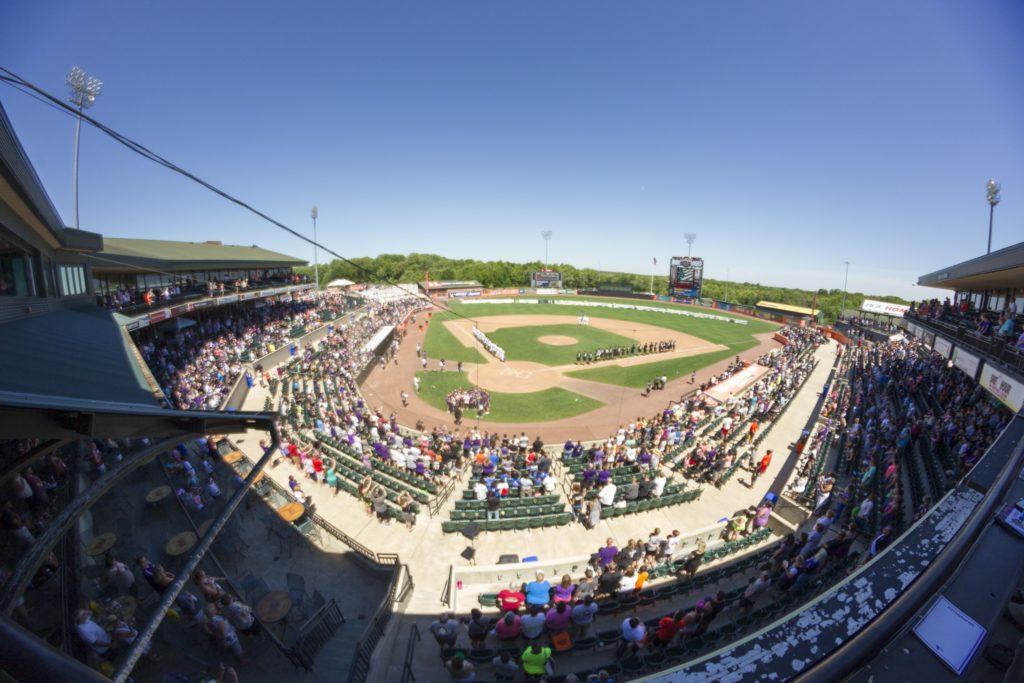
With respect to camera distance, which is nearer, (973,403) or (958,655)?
(958,655)

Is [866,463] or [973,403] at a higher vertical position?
[973,403]

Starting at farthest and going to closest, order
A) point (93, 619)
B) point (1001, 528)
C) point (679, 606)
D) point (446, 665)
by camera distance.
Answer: point (679, 606) < point (446, 665) < point (93, 619) < point (1001, 528)

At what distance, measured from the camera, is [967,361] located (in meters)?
13.7

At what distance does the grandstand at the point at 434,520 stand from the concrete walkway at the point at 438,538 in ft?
0.23

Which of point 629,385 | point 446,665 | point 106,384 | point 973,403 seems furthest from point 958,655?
point 629,385

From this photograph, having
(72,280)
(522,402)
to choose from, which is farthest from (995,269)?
(72,280)

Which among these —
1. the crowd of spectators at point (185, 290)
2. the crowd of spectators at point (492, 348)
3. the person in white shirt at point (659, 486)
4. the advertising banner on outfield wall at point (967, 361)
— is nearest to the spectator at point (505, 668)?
the person in white shirt at point (659, 486)

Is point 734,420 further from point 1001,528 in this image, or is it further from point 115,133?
point 115,133

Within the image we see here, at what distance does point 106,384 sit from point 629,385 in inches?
997

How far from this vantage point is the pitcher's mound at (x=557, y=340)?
1544 inches

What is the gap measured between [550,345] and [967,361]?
27225 millimetres

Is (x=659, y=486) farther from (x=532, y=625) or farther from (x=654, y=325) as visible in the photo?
(x=654, y=325)

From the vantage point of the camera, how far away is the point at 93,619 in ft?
22.2

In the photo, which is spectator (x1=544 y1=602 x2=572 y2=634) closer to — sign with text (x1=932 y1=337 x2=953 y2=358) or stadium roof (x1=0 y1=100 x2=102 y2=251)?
stadium roof (x1=0 y1=100 x2=102 y2=251)
